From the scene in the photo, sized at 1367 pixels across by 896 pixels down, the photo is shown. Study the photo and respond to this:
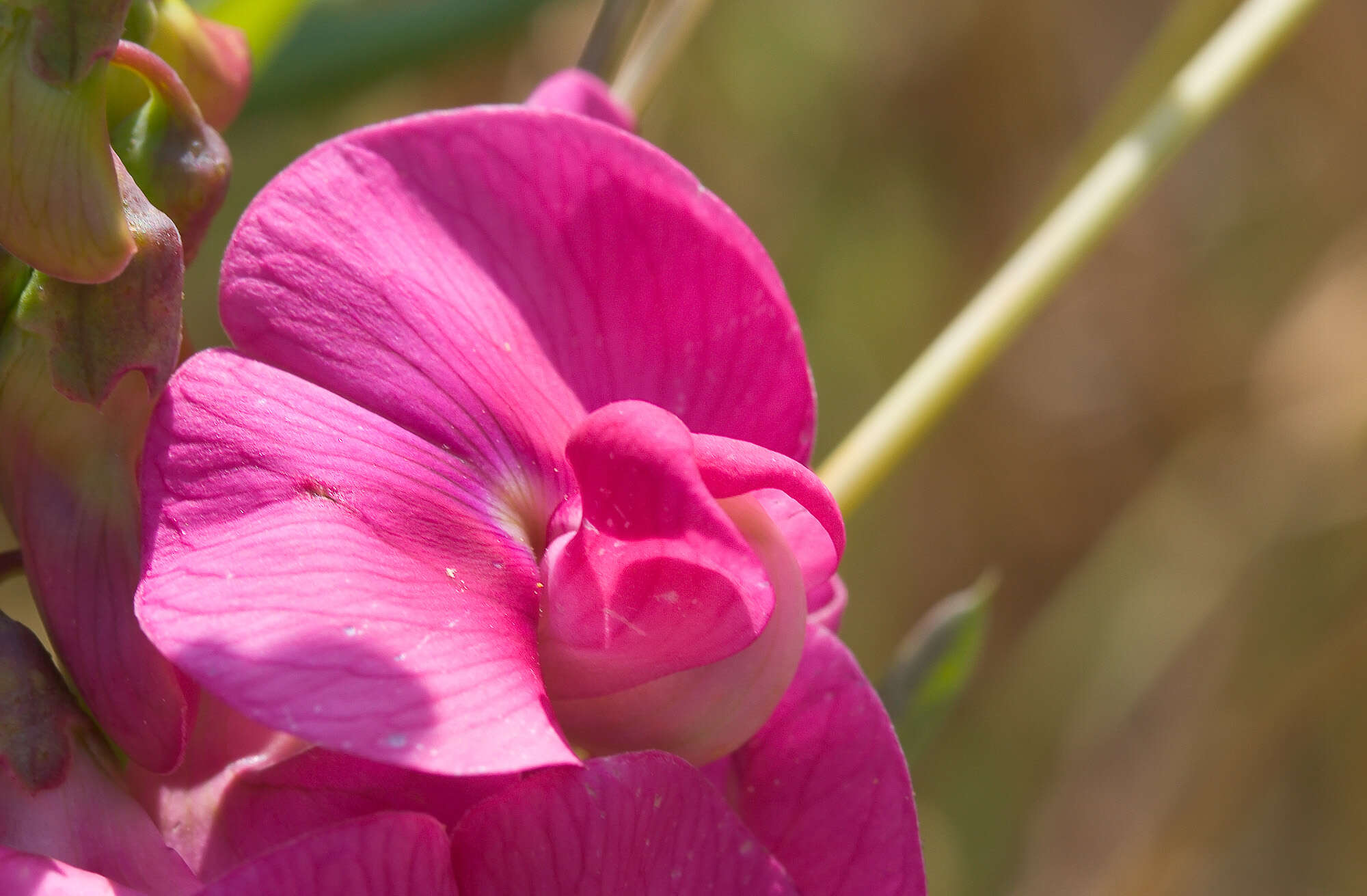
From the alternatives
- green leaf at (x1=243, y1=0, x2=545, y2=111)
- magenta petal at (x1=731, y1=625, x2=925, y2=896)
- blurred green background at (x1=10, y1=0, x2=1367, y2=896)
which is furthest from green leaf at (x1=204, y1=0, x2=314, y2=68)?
blurred green background at (x1=10, y1=0, x2=1367, y2=896)

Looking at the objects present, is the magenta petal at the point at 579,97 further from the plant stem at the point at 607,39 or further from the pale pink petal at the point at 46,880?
the pale pink petal at the point at 46,880

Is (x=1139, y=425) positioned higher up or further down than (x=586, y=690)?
further down

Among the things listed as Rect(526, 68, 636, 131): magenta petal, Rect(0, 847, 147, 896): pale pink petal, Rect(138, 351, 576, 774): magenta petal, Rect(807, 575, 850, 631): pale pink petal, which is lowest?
Rect(0, 847, 147, 896): pale pink petal

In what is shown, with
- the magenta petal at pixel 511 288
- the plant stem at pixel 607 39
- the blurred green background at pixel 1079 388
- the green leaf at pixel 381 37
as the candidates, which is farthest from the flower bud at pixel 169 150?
the blurred green background at pixel 1079 388

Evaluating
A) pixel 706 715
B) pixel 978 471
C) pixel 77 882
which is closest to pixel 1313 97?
pixel 978 471

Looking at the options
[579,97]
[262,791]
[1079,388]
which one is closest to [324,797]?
[262,791]

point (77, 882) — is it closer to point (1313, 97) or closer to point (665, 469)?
point (665, 469)

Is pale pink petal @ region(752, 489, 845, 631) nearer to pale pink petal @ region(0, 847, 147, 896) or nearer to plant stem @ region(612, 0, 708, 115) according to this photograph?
pale pink petal @ region(0, 847, 147, 896)
